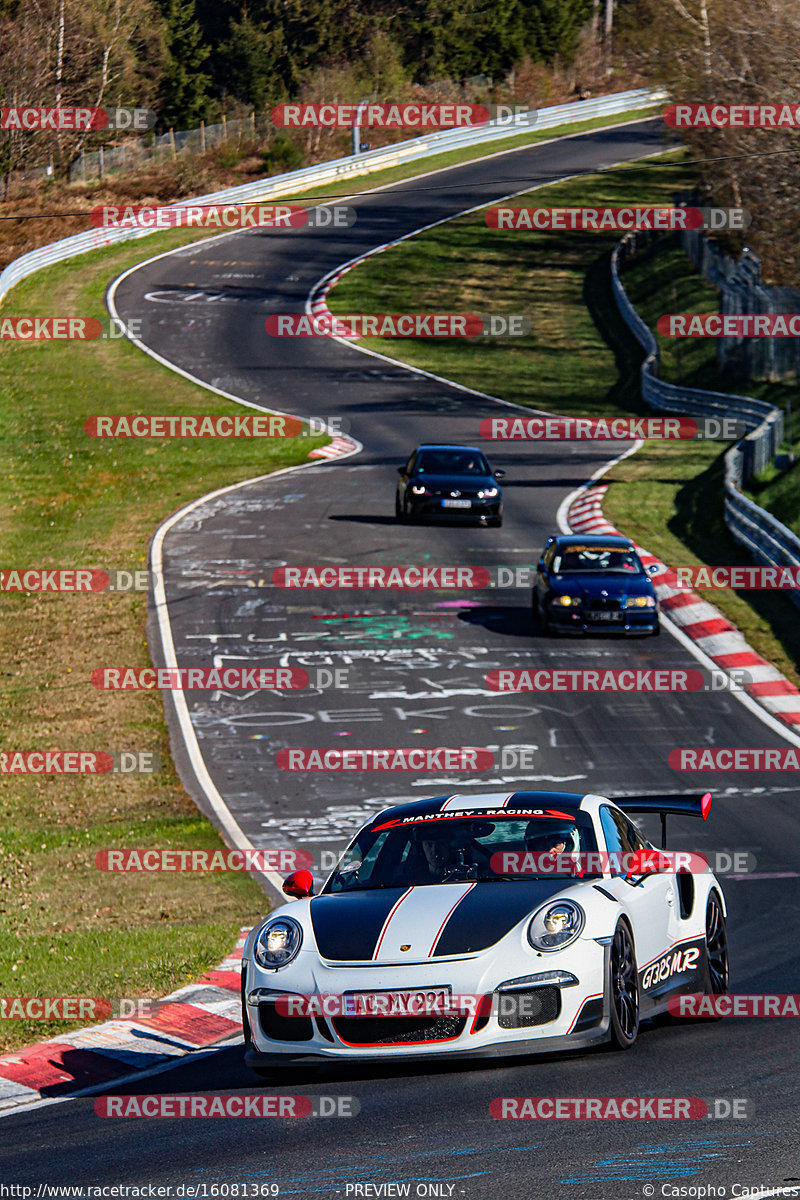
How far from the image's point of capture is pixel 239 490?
119 ft

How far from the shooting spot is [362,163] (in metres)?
77.2

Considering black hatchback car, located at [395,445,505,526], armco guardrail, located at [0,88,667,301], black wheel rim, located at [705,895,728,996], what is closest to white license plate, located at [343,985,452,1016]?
black wheel rim, located at [705,895,728,996]

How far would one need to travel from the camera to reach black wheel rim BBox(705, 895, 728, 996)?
997 cm

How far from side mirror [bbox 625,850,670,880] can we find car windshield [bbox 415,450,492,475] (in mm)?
22931

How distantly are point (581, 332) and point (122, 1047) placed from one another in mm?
47478

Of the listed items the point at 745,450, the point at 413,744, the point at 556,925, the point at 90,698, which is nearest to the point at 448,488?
the point at 745,450

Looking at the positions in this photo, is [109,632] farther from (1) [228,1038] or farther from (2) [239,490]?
(1) [228,1038]

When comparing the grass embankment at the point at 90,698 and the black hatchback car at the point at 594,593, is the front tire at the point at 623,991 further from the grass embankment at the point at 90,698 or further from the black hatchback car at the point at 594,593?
the black hatchback car at the point at 594,593

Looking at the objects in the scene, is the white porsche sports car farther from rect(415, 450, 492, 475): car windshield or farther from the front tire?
rect(415, 450, 492, 475): car windshield

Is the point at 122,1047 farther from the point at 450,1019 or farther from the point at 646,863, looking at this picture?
the point at 646,863

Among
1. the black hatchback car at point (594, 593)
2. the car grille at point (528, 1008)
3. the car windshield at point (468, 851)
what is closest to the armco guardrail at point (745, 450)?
the black hatchback car at point (594, 593)

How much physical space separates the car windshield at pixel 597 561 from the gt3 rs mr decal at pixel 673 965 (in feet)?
50.2

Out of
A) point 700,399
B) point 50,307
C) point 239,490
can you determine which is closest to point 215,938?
point 239,490

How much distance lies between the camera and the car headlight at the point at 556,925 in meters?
8.20
